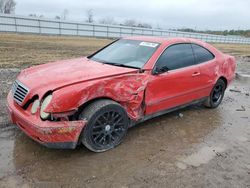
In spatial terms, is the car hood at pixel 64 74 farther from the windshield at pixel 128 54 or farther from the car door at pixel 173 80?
the car door at pixel 173 80

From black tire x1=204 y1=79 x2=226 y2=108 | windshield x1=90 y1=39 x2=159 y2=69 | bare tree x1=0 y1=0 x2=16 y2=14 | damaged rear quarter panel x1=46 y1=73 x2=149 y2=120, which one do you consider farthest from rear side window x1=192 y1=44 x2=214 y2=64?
bare tree x1=0 y1=0 x2=16 y2=14

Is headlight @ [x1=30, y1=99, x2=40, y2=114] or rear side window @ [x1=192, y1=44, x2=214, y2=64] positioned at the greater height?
rear side window @ [x1=192, y1=44, x2=214, y2=64]

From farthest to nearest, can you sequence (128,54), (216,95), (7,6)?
(7,6) → (216,95) → (128,54)

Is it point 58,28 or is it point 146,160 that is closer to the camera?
point 146,160

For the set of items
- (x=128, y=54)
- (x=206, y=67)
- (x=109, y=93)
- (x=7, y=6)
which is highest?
(x=7, y=6)

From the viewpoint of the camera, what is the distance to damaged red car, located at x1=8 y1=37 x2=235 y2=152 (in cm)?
351

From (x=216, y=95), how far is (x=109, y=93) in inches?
128

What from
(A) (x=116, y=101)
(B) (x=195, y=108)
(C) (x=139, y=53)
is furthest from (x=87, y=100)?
(B) (x=195, y=108)

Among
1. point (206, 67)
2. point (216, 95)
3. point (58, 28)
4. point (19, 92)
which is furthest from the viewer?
point (58, 28)

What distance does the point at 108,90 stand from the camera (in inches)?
152

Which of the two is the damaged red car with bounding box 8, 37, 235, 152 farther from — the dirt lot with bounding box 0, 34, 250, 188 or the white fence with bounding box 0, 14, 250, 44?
the white fence with bounding box 0, 14, 250, 44

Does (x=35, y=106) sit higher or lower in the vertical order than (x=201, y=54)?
lower

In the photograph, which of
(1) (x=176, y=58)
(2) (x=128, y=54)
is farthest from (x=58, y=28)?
(1) (x=176, y=58)

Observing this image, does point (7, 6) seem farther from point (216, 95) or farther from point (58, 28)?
point (216, 95)
